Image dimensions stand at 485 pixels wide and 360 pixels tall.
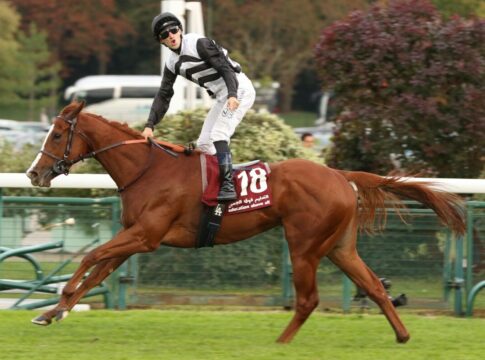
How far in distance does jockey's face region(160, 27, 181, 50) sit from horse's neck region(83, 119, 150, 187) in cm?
70

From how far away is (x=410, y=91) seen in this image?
33.7 ft

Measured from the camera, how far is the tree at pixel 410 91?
10156 millimetres

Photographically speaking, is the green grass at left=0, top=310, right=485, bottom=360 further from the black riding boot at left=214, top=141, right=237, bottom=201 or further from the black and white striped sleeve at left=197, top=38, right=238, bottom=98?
the black and white striped sleeve at left=197, top=38, right=238, bottom=98

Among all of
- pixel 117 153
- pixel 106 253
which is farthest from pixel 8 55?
pixel 106 253

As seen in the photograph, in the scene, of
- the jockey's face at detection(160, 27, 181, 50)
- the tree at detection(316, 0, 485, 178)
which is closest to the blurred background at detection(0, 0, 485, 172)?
the tree at detection(316, 0, 485, 178)

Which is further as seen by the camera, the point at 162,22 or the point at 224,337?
the point at 224,337

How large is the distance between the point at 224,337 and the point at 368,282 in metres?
1.05

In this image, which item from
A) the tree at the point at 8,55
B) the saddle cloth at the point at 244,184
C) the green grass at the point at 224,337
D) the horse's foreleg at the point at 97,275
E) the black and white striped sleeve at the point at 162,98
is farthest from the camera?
the tree at the point at 8,55

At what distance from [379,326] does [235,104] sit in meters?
2.05

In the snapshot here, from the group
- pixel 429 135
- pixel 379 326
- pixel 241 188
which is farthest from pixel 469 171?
pixel 241 188

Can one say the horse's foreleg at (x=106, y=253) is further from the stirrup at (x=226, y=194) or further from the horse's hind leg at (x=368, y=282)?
the horse's hind leg at (x=368, y=282)

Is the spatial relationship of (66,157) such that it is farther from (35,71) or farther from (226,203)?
(35,71)

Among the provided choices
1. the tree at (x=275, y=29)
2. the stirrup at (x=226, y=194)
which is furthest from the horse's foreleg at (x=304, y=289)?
the tree at (x=275, y=29)

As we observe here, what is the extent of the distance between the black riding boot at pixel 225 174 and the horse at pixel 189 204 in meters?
0.17
